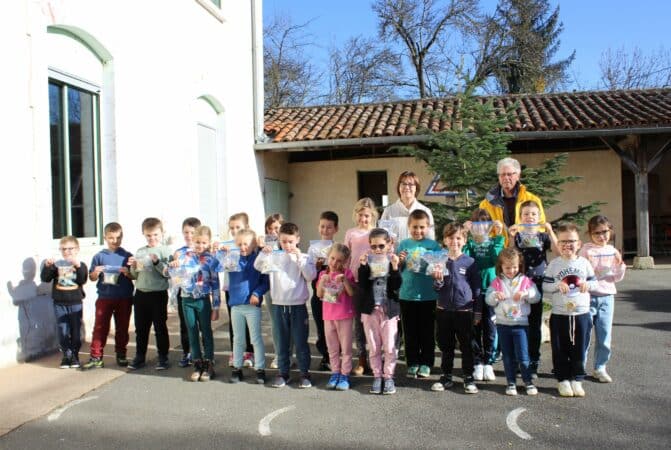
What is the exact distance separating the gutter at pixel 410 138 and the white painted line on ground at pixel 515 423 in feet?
25.2

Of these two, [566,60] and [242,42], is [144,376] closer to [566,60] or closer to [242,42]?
[242,42]

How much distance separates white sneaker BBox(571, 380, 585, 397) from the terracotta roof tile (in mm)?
7427

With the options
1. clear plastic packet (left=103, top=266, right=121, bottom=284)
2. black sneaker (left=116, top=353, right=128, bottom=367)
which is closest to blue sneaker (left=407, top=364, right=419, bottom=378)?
black sneaker (left=116, top=353, right=128, bottom=367)

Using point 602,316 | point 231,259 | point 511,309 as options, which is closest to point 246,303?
point 231,259

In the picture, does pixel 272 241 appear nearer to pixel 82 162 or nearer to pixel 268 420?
pixel 268 420

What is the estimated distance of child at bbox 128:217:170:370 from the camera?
19.3ft

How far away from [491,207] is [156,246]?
10.6ft

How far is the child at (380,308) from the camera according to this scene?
16.4ft

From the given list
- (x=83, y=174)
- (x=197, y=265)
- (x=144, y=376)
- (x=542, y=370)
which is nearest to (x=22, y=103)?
(x=83, y=174)

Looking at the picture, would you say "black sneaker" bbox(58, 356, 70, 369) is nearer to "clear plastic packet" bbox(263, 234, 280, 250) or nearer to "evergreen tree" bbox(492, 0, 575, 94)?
"clear plastic packet" bbox(263, 234, 280, 250)

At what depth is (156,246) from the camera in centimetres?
597

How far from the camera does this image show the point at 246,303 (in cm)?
541

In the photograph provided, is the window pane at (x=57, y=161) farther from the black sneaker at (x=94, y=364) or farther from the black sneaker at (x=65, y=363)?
the black sneaker at (x=94, y=364)

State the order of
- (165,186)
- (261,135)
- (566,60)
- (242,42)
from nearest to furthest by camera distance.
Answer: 1. (165,186)
2. (242,42)
3. (261,135)
4. (566,60)
